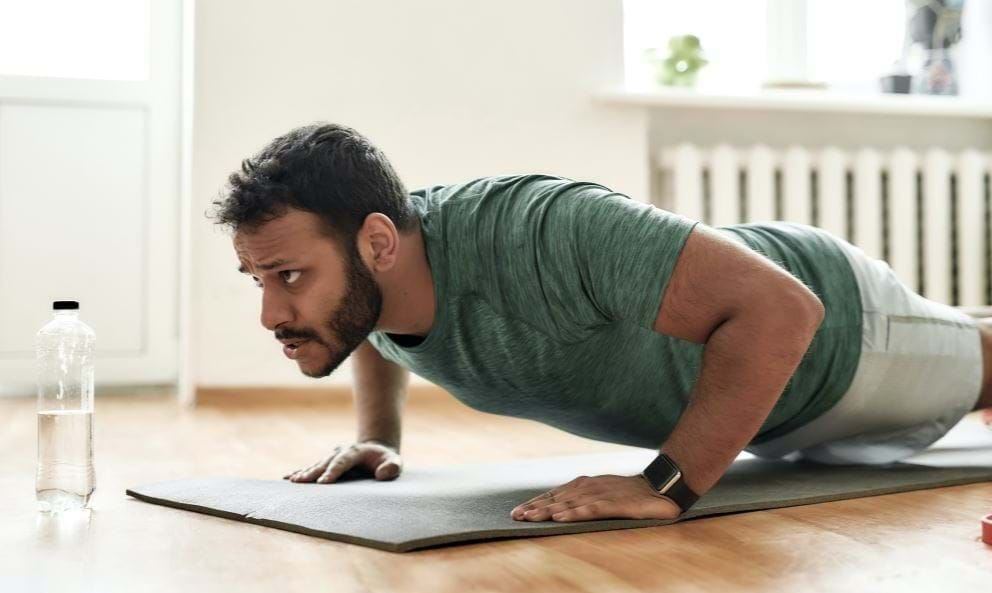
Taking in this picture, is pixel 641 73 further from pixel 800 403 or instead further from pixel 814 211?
pixel 800 403

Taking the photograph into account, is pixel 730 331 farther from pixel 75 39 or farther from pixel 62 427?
pixel 75 39

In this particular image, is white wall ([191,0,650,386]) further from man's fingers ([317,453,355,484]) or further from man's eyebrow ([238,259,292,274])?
man's eyebrow ([238,259,292,274])

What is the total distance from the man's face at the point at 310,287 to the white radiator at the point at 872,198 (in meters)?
2.06

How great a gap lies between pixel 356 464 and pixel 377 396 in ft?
0.36

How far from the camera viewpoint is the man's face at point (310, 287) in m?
1.29

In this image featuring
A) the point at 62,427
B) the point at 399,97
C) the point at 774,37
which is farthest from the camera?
the point at 774,37

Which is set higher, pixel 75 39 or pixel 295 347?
pixel 75 39

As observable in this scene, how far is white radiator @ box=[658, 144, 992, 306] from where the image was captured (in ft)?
10.7

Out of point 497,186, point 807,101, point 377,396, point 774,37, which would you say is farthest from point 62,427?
point 774,37

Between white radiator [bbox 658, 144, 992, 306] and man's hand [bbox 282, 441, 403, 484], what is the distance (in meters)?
1.82

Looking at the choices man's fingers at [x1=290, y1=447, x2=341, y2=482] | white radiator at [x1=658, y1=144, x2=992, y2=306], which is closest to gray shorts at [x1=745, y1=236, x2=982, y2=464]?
man's fingers at [x1=290, y1=447, x2=341, y2=482]

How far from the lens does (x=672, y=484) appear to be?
1254 millimetres

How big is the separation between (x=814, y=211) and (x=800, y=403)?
78.6 inches

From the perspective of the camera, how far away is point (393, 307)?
1.37 m
